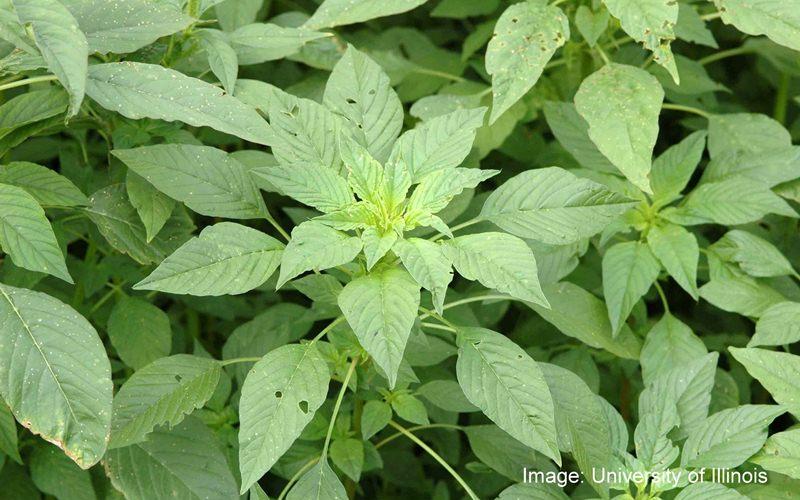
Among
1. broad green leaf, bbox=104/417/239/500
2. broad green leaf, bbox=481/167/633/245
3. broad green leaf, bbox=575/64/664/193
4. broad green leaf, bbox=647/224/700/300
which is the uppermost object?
broad green leaf, bbox=575/64/664/193

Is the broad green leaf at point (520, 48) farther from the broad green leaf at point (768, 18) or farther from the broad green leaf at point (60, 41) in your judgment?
the broad green leaf at point (60, 41)

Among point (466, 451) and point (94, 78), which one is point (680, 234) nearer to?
point (466, 451)

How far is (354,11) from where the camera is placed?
182cm

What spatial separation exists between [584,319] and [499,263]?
1.66ft

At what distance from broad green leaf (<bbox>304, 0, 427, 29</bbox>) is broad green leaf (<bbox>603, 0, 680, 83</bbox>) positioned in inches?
16.2

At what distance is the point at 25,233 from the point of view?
1348mm

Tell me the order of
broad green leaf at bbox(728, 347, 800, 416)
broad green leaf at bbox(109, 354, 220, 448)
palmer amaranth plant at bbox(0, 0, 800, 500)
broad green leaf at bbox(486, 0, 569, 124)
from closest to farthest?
palmer amaranth plant at bbox(0, 0, 800, 500)
broad green leaf at bbox(109, 354, 220, 448)
broad green leaf at bbox(728, 347, 800, 416)
broad green leaf at bbox(486, 0, 569, 124)

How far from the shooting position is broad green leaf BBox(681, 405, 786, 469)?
147 centimetres

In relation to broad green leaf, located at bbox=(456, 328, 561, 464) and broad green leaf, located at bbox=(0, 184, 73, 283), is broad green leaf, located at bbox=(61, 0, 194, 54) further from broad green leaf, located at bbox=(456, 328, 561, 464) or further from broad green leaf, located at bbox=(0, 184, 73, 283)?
broad green leaf, located at bbox=(456, 328, 561, 464)

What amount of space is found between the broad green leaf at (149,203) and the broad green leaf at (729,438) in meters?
0.99

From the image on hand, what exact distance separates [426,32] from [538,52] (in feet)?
3.83

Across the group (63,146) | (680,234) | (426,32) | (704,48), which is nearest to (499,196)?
(680,234)

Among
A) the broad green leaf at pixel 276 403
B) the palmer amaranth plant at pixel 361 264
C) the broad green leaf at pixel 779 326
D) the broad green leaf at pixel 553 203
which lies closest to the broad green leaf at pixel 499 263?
the palmer amaranth plant at pixel 361 264

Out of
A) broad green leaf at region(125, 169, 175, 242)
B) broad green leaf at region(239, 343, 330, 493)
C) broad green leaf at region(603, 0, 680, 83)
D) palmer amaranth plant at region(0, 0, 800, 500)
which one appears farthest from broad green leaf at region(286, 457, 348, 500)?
broad green leaf at region(603, 0, 680, 83)
